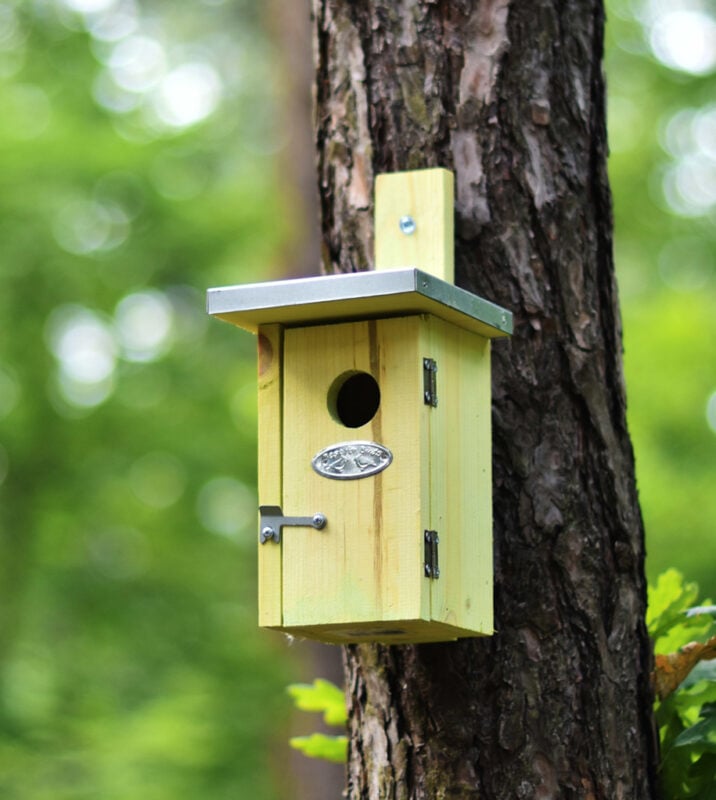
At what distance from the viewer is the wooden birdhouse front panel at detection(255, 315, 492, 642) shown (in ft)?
9.08

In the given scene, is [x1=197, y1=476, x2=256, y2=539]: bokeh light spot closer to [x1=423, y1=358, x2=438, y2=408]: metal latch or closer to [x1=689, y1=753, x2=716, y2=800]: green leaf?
[x1=689, y1=753, x2=716, y2=800]: green leaf

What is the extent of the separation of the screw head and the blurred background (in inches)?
229

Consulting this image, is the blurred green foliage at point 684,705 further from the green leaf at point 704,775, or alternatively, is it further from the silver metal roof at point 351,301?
the silver metal roof at point 351,301

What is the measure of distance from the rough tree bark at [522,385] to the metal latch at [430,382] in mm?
348

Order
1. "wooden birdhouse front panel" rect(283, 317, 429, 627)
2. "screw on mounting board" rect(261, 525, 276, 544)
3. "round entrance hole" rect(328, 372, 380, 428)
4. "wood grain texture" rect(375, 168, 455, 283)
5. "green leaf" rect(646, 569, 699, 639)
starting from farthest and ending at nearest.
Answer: "green leaf" rect(646, 569, 699, 639) → "wood grain texture" rect(375, 168, 455, 283) → "round entrance hole" rect(328, 372, 380, 428) → "screw on mounting board" rect(261, 525, 276, 544) → "wooden birdhouse front panel" rect(283, 317, 429, 627)

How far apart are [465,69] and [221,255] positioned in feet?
23.5

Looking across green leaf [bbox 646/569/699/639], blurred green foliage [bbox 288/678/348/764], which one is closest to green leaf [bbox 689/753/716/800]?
green leaf [bbox 646/569/699/639]

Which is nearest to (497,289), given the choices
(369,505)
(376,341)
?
(376,341)

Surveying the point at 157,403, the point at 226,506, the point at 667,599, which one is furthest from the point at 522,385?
the point at 226,506

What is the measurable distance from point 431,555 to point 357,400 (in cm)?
45

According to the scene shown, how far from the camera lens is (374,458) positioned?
2.82 metres

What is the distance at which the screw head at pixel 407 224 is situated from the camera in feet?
10.6

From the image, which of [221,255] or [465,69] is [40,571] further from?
[465,69]

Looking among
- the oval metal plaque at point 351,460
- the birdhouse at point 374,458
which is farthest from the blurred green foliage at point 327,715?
the oval metal plaque at point 351,460
